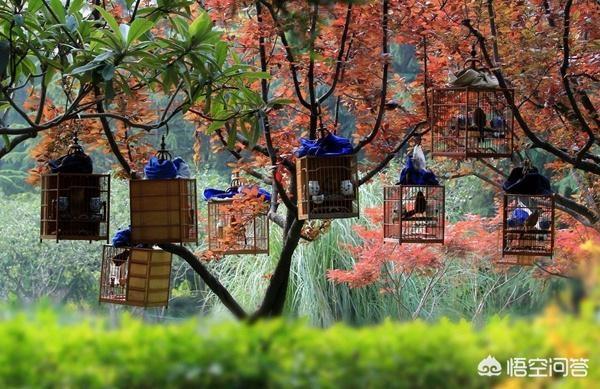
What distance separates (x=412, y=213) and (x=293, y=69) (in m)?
1.10

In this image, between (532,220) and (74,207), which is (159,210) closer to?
(74,207)

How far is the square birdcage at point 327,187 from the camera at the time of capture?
4.79 metres

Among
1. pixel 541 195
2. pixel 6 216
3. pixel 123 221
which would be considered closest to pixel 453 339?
pixel 541 195

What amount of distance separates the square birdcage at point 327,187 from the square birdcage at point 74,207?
113cm

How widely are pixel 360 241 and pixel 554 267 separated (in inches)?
82.9

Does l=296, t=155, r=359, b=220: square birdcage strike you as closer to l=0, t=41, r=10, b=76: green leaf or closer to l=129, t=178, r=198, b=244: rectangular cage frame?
l=129, t=178, r=198, b=244: rectangular cage frame

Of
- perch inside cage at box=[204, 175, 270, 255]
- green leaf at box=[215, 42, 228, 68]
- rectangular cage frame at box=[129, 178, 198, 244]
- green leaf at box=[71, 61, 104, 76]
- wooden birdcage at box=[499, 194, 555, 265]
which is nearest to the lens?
green leaf at box=[71, 61, 104, 76]

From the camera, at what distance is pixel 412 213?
5.52 m

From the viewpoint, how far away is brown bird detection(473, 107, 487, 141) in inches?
205

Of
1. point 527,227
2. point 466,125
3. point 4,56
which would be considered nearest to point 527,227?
point 527,227

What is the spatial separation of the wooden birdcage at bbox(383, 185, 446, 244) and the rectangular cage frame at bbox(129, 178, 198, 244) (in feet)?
4.07

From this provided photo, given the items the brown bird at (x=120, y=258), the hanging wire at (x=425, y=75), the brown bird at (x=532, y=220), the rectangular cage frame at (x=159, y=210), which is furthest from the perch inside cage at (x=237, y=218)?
the brown bird at (x=532, y=220)

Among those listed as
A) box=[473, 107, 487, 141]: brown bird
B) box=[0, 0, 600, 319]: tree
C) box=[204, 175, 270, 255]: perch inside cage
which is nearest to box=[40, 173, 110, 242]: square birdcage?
box=[0, 0, 600, 319]: tree

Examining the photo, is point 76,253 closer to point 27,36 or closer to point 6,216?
point 6,216
